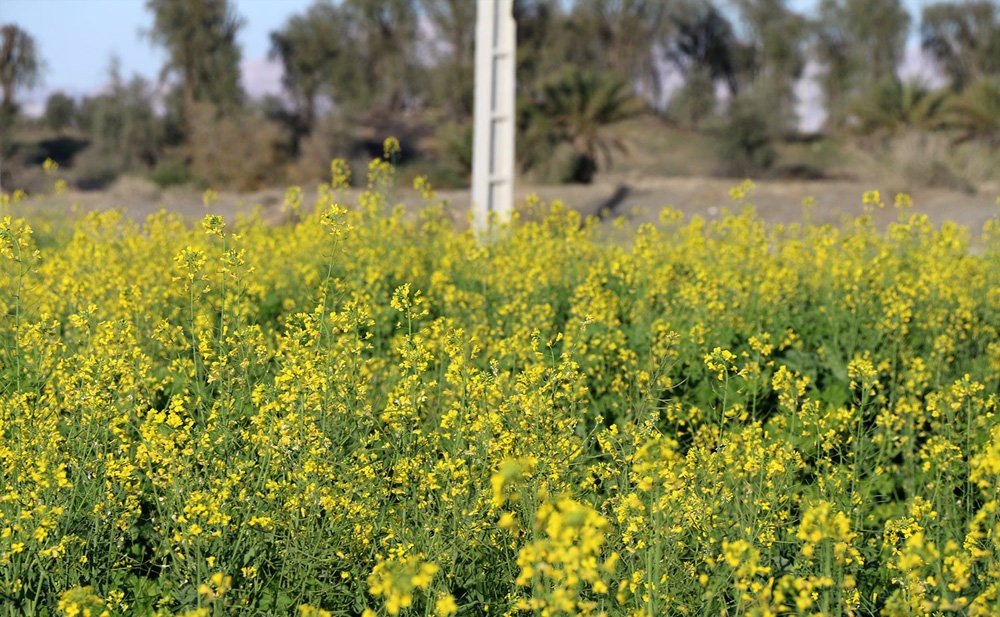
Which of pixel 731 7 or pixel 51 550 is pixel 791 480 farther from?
pixel 731 7

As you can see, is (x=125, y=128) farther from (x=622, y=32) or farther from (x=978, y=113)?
(x=978, y=113)

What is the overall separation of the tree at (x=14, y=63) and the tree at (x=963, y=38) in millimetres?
37883

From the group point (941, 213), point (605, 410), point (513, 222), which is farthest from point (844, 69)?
point (605, 410)

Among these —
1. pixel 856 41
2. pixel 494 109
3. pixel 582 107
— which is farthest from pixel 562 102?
pixel 856 41

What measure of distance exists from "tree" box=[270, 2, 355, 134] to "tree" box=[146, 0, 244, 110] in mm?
8072

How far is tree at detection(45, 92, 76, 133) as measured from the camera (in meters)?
48.0

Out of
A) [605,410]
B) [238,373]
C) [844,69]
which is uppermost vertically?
[844,69]

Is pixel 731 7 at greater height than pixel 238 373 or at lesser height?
greater

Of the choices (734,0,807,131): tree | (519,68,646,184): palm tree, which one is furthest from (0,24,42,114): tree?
(734,0,807,131): tree

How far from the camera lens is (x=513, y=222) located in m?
8.92

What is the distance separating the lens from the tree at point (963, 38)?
52.7 meters

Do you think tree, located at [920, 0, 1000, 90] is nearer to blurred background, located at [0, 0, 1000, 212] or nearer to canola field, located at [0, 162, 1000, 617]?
blurred background, located at [0, 0, 1000, 212]

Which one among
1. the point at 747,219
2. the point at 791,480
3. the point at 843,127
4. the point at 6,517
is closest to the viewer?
the point at 6,517

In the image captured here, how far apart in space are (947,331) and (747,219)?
235 cm
